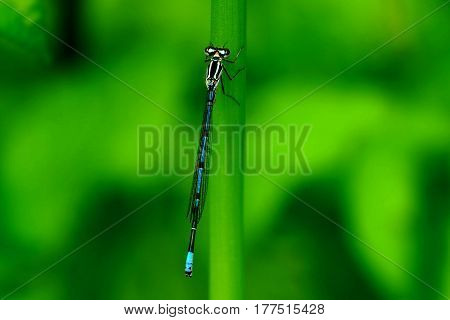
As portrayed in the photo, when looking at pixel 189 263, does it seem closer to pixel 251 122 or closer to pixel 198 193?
pixel 198 193

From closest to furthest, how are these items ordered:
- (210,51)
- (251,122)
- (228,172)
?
1. (228,172)
2. (210,51)
3. (251,122)

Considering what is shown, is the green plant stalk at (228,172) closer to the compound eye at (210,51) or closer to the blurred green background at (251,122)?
the compound eye at (210,51)

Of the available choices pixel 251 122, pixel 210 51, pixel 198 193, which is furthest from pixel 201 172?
pixel 210 51

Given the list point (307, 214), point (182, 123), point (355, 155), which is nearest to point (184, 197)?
point (182, 123)

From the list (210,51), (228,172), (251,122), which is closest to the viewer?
(228,172)

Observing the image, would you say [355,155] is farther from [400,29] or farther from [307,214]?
[400,29]

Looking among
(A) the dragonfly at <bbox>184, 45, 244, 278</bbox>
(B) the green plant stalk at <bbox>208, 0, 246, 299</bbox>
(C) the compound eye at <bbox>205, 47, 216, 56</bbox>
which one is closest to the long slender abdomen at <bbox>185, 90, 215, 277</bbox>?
(A) the dragonfly at <bbox>184, 45, 244, 278</bbox>

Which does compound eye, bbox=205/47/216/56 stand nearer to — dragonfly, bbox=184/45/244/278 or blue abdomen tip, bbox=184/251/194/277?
dragonfly, bbox=184/45/244/278
